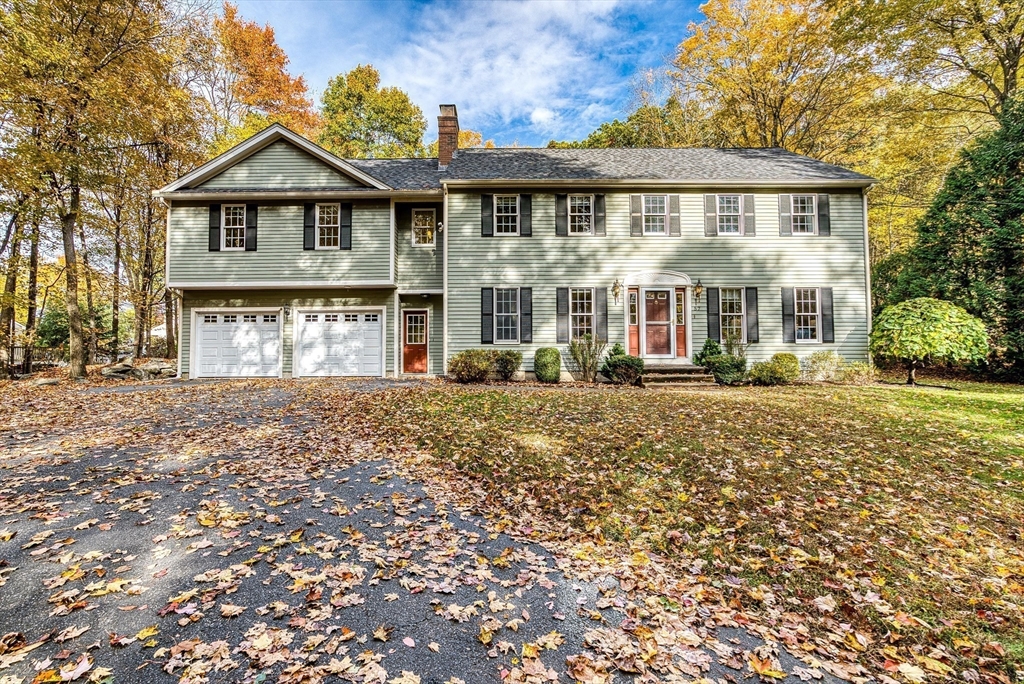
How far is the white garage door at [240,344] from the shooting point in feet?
47.6

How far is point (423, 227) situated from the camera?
1502cm

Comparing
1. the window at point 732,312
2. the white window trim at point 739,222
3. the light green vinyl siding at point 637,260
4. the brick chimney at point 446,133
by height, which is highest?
the brick chimney at point 446,133

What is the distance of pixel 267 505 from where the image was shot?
16.1ft

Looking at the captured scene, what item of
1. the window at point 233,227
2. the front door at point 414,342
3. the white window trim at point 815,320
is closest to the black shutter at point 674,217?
the white window trim at point 815,320

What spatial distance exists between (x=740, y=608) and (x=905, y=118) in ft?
78.1

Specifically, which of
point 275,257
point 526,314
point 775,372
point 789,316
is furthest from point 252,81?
point 775,372

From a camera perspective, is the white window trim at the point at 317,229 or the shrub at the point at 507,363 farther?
the white window trim at the point at 317,229

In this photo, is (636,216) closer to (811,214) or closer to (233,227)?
(811,214)

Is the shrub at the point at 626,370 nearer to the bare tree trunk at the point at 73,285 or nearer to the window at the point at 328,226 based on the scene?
the window at the point at 328,226

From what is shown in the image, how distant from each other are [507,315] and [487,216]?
316 cm

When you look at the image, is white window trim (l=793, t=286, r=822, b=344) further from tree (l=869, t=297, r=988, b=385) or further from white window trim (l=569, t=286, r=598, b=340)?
white window trim (l=569, t=286, r=598, b=340)

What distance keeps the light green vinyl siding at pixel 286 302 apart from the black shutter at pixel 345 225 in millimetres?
1504

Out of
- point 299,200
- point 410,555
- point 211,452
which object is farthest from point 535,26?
point 410,555

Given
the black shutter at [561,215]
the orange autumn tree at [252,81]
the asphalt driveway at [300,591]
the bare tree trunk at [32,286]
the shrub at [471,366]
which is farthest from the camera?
the orange autumn tree at [252,81]
